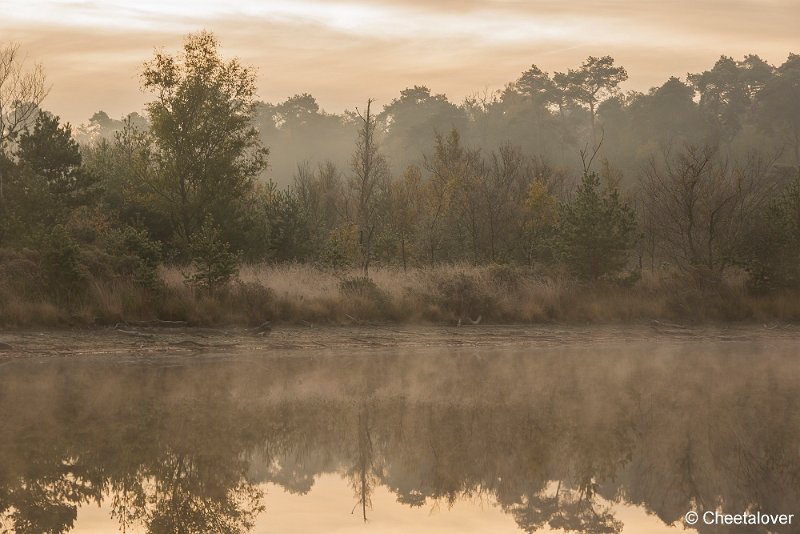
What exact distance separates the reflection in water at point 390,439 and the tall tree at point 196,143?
14.8 metres

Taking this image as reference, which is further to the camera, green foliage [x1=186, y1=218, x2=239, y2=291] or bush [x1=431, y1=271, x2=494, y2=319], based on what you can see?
bush [x1=431, y1=271, x2=494, y2=319]

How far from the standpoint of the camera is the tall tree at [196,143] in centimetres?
3316

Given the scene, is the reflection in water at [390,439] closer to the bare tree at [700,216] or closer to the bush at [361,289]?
the bush at [361,289]

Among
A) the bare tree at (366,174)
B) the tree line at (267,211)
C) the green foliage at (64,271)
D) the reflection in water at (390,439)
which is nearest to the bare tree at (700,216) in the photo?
the tree line at (267,211)

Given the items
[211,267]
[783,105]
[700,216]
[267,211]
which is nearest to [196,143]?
[267,211]

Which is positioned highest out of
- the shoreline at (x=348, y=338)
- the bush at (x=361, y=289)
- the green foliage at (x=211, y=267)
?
the green foliage at (x=211, y=267)

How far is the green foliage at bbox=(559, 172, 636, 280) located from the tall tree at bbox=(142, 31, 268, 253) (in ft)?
38.9

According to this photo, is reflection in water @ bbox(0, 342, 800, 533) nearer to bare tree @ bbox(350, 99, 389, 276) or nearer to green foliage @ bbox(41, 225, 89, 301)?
green foliage @ bbox(41, 225, 89, 301)

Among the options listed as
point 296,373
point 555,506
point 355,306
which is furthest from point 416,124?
point 555,506

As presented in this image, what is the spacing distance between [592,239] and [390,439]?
62.2 ft

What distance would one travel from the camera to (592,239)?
30.0 m

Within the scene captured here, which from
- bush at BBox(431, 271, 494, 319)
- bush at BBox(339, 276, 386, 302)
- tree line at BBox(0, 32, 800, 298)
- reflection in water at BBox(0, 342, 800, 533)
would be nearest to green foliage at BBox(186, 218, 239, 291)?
tree line at BBox(0, 32, 800, 298)

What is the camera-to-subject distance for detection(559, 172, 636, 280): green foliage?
29969mm

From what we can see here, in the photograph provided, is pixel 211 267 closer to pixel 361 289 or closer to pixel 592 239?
pixel 361 289
